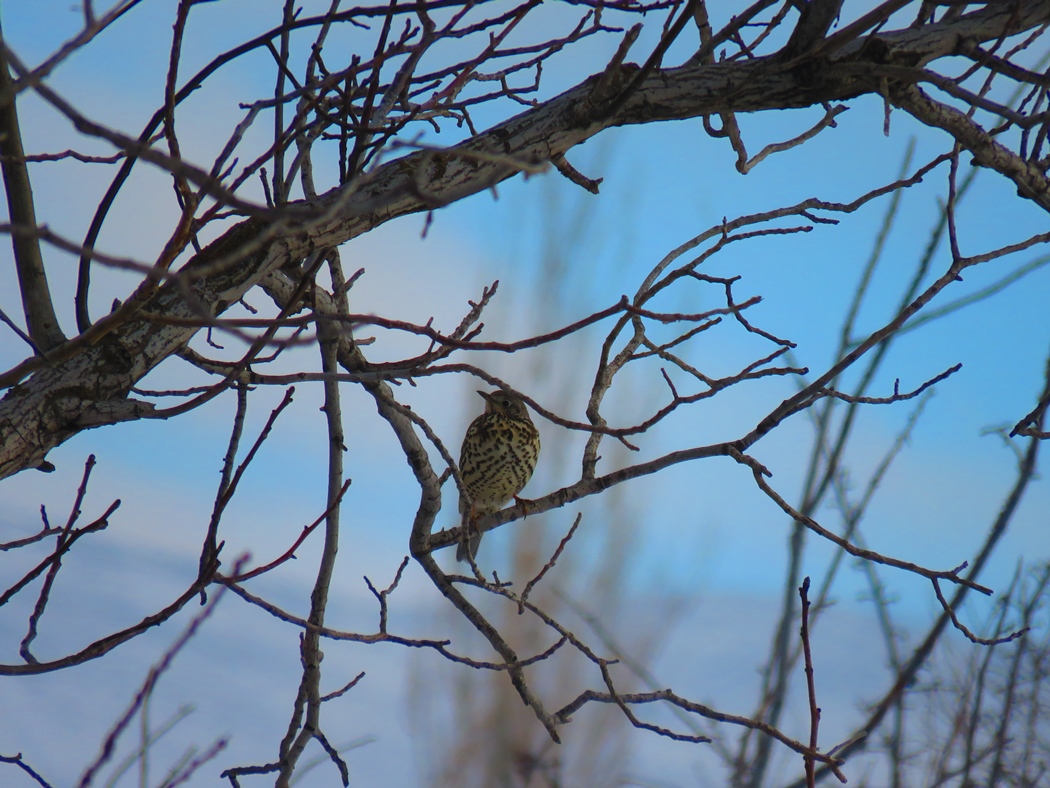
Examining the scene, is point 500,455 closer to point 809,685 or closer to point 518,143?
point 518,143

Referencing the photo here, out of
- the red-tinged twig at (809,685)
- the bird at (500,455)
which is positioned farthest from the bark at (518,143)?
the bird at (500,455)

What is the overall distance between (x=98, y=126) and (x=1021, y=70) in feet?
4.49

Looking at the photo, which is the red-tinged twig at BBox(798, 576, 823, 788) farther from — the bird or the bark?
the bird

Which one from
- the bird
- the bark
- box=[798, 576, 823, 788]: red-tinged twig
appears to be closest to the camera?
box=[798, 576, 823, 788]: red-tinged twig

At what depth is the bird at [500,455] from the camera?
3.20m

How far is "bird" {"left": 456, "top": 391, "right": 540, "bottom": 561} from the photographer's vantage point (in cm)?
320

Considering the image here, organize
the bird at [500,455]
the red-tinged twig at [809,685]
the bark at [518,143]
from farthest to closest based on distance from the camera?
the bird at [500,455]
the bark at [518,143]
the red-tinged twig at [809,685]

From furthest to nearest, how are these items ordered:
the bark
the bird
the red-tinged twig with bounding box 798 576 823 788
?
the bird
the bark
the red-tinged twig with bounding box 798 576 823 788

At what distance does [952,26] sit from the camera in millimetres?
1474

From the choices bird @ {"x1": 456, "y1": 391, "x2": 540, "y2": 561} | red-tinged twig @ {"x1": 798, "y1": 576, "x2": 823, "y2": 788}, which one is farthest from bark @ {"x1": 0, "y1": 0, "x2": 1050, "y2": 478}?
bird @ {"x1": 456, "y1": 391, "x2": 540, "y2": 561}

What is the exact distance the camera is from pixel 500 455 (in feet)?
10.5

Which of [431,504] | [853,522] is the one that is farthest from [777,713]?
[431,504]

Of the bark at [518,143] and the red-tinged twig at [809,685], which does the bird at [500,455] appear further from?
the red-tinged twig at [809,685]

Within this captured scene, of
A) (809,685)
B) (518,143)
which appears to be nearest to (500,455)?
(518,143)
